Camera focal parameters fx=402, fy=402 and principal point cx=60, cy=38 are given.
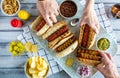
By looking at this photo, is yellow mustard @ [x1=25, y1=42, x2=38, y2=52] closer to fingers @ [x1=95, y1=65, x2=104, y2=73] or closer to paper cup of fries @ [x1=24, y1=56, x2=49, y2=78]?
paper cup of fries @ [x1=24, y1=56, x2=49, y2=78]

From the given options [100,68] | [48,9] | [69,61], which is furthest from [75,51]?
[48,9]

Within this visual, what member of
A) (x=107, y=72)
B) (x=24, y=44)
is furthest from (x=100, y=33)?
(x=24, y=44)

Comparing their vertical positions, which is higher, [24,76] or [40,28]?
[40,28]

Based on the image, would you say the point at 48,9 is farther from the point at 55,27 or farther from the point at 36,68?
the point at 36,68

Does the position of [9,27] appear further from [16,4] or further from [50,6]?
[50,6]

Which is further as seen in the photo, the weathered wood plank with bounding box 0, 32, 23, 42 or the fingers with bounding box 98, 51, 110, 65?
the weathered wood plank with bounding box 0, 32, 23, 42

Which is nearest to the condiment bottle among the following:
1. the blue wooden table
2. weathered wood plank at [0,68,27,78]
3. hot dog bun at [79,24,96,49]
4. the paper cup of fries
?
the blue wooden table

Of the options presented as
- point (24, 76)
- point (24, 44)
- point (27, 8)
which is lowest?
point (24, 76)
